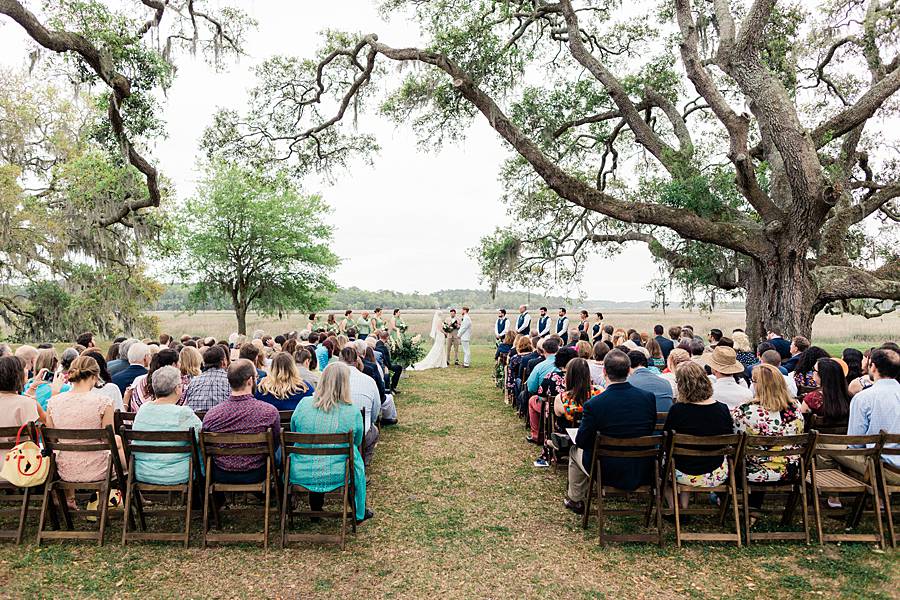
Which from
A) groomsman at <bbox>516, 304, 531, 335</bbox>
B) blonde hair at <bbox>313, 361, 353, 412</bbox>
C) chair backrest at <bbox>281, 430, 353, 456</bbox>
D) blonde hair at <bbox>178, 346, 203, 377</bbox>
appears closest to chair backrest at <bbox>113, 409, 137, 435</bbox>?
blonde hair at <bbox>178, 346, 203, 377</bbox>

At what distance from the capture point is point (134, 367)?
5.95 metres

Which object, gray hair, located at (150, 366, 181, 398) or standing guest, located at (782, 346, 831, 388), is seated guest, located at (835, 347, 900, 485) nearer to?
standing guest, located at (782, 346, 831, 388)

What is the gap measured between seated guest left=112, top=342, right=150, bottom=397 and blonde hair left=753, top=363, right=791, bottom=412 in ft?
19.9

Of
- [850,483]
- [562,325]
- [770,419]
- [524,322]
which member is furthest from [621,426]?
[524,322]

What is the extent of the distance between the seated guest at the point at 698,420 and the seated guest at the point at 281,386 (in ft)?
10.7

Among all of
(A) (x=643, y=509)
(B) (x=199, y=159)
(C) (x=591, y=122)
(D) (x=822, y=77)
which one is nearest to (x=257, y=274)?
(B) (x=199, y=159)

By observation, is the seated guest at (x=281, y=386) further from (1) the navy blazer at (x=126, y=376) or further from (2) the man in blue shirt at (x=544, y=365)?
(2) the man in blue shirt at (x=544, y=365)

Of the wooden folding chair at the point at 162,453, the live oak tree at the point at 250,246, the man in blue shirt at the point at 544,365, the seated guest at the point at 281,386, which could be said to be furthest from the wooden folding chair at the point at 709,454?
the live oak tree at the point at 250,246

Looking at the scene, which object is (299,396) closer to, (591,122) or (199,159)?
(591,122)

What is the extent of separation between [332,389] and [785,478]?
3634mm

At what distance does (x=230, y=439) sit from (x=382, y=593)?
150 cm

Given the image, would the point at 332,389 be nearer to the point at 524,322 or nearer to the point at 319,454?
the point at 319,454

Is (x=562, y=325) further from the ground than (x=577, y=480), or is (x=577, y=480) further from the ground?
(x=562, y=325)

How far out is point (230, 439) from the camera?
3.86 meters
